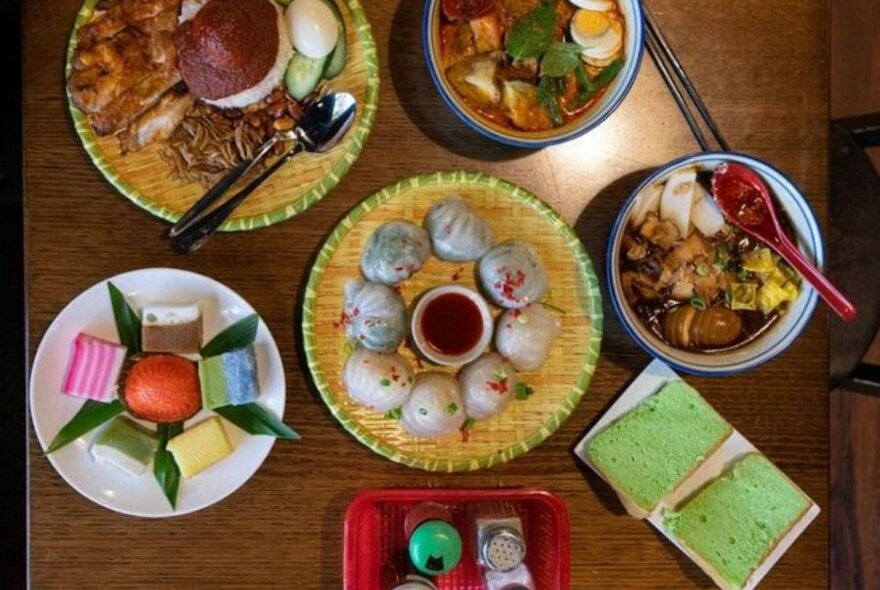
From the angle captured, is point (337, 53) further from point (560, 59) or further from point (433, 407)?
point (433, 407)

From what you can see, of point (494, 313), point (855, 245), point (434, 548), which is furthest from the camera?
point (855, 245)

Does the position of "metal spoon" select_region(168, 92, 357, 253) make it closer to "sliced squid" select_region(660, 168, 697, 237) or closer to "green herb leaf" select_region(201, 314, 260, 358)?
"green herb leaf" select_region(201, 314, 260, 358)

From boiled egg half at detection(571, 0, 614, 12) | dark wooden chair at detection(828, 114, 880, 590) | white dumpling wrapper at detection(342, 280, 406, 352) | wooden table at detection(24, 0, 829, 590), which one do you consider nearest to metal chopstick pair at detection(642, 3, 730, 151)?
wooden table at detection(24, 0, 829, 590)

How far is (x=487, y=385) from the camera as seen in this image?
59.9 inches

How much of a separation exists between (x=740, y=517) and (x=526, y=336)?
571 millimetres

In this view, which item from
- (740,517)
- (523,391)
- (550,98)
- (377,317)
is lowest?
(740,517)

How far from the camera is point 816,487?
1676 mm

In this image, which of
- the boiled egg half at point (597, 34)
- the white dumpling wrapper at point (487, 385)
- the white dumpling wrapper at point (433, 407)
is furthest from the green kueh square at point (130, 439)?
the boiled egg half at point (597, 34)

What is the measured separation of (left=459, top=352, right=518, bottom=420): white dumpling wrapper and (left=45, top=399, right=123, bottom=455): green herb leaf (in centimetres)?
65

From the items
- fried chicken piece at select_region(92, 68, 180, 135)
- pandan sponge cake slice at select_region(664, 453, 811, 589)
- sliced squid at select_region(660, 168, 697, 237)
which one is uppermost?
fried chicken piece at select_region(92, 68, 180, 135)

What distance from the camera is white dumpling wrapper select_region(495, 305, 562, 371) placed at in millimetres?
1542

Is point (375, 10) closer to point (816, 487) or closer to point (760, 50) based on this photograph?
point (760, 50)

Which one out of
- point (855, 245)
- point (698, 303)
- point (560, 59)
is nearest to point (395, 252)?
point (560, 59)

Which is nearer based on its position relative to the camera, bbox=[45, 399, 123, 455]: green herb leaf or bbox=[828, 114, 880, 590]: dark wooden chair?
bbox=[45, 399, 123, 455]: green herb leaf
